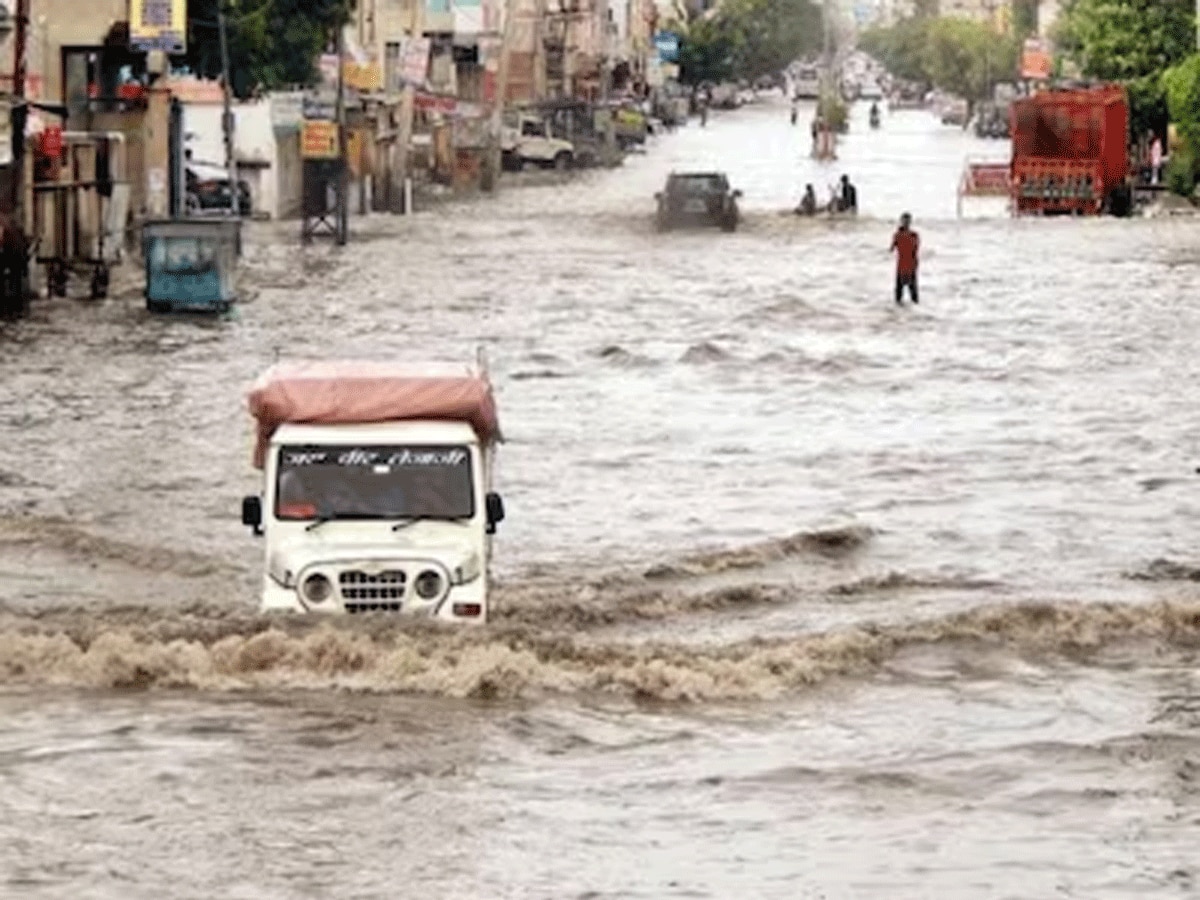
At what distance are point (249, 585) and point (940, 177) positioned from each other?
259ft

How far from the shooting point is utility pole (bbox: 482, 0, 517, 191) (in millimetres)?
95125

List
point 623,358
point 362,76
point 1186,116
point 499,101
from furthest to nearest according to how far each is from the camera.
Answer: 1. point 499,101
2. point 362,76
3. point 1186,116
4. point 623,358

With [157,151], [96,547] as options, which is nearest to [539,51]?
[157,151]

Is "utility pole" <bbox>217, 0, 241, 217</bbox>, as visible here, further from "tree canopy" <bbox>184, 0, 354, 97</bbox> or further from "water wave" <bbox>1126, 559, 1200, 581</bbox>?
"water wave" <bbox>1126, 559, 1200, 581</bbox>

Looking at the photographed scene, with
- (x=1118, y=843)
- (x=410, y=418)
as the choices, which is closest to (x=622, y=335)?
(x=410, y=418)

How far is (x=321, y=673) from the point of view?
21109 millimetres

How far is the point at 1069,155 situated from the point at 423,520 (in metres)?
56.2

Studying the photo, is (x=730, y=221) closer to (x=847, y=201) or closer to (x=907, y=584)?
(x=847, y=201)

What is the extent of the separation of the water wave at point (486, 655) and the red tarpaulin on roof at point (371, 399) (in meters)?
1.39

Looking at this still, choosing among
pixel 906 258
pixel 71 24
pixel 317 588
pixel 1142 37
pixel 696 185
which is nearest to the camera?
pixel 317 588

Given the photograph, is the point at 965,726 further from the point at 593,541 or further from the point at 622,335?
the point at 622,335

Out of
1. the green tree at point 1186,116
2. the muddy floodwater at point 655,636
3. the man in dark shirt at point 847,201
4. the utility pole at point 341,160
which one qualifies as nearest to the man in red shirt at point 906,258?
the muddy floodwater at point 655,636

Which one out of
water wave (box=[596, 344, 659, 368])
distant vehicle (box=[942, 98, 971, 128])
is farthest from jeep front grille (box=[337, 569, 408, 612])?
distant vehicle (box=[942, 98, 971, 128])

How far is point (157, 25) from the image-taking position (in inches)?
2327
